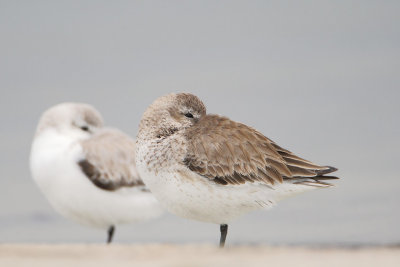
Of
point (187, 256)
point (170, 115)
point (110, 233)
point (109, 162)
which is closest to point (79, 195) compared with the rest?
point (109, 162)

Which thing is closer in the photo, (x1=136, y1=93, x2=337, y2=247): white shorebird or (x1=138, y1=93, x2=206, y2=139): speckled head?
(x1=136, y1=93, x2=337, y2=247): white shorebird

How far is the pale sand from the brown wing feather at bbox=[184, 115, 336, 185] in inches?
38.7

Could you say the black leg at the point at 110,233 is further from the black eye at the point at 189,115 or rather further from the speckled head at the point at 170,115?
the black eye at the point at 189,115

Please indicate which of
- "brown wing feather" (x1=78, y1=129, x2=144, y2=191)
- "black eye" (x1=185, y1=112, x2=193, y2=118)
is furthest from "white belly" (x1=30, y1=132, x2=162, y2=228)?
"black eye" (x1=185, y1=112, x2=193, y2=118)

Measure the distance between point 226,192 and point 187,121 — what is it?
4.04 feet

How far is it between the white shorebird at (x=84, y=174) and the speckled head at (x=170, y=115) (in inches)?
111

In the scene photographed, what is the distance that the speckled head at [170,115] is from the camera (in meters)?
8.27

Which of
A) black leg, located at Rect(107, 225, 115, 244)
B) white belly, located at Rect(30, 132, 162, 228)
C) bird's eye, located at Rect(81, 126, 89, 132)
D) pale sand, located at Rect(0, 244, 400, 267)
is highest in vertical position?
bird's eye, located at Rect(81, 126, 89, 132)

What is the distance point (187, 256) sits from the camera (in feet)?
21.2

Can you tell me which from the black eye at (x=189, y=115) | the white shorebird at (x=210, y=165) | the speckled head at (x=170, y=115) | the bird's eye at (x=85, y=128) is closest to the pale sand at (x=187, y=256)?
the white shorebird at (x=210, y=165)

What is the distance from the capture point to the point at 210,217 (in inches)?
301

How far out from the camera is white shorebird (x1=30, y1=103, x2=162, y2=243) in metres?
10.8

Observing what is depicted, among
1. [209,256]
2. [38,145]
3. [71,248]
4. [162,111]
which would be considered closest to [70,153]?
[38,145]

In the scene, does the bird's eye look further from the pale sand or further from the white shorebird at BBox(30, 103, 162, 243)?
the pale sand
